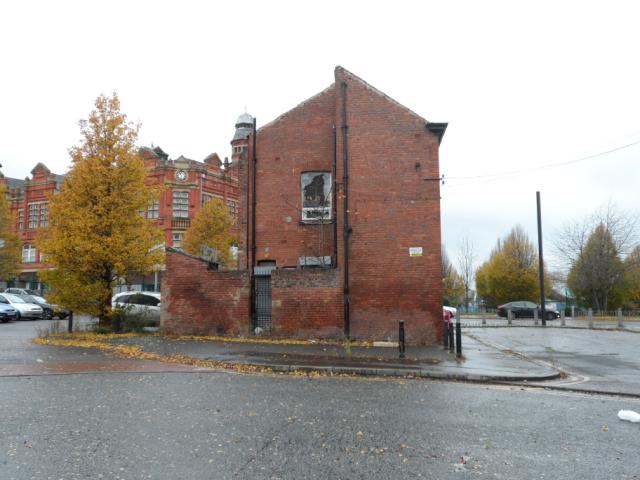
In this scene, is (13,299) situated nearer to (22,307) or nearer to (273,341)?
(22,307)

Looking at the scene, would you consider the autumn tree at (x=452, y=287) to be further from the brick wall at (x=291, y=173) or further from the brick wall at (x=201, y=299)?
the brick wall at (x=201, y=299)

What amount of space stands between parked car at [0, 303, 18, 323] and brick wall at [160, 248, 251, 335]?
12868 mm

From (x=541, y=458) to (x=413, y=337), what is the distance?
10252 millimetres

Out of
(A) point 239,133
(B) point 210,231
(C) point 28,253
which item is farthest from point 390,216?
(C) point 28,253

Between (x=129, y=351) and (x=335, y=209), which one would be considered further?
(x=335, y=209)

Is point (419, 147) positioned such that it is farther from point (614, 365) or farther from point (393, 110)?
point (614, 365)

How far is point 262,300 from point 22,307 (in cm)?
1707

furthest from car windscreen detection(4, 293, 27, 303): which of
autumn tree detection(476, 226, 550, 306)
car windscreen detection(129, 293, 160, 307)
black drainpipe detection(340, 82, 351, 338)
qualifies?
autumn tree detection(476, 226, 550, 306)

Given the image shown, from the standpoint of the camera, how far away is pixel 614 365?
1217 centimetres

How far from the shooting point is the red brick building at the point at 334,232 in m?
15.3

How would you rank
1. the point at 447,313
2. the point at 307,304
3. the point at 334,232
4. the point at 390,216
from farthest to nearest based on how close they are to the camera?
the point at 447,313
the point at 334,232
the point at 390,216
the point at 307,304

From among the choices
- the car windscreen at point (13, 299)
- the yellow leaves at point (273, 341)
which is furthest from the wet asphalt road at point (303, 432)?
the car windscreen at point (13, 299)

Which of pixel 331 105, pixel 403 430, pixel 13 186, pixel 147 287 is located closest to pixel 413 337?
pixel 331 105

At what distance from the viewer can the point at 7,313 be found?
79.9ft
